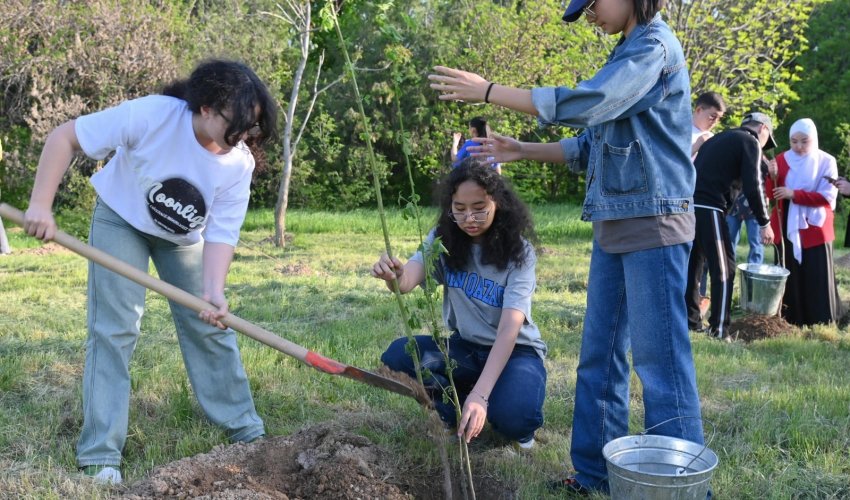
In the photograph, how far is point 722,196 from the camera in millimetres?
6062

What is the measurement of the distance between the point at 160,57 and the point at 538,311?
1018 centimetres

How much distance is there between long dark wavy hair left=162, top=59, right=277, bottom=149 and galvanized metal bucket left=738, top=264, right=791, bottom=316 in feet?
15.1

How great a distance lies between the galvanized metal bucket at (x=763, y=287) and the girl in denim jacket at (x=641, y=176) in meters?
3.87

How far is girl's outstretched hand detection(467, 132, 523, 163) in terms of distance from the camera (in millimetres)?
3074

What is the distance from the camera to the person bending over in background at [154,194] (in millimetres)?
3059

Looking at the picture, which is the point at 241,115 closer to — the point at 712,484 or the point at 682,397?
the point at 682,397

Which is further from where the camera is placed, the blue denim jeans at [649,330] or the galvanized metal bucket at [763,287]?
the galvanized metal bucket at [763,287]

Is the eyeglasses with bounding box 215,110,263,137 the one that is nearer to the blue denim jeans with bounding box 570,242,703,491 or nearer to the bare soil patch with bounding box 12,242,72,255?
the blue denim jeans with bounding box 570,242,703,491

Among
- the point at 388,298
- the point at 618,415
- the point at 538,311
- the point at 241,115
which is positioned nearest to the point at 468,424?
the point at 618,415

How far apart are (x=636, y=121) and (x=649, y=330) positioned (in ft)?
2.31

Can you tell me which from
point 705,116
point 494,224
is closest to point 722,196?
point 705,116

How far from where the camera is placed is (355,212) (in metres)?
17.8

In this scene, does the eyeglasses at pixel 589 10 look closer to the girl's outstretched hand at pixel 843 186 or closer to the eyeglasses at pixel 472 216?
the eyeglasses at pixel 472 216

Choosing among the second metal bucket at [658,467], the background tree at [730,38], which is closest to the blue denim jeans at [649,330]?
the second metal bucket at [658,467]
